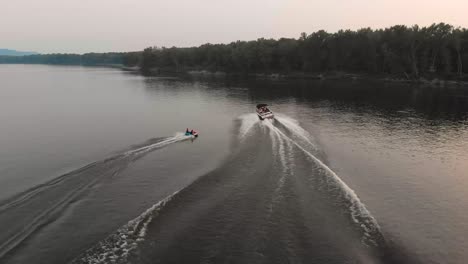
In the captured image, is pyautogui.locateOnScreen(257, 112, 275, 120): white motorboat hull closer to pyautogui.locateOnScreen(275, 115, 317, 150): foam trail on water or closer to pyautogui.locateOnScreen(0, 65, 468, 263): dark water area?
pyautogui.locateOnScreen(0, 65, 468, 263): dark water area

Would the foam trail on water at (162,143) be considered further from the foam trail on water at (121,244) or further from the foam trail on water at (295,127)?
the foam trail on water at (121,244)

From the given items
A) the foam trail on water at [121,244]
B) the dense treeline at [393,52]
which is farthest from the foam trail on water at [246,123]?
the dense treeline at [393,52]

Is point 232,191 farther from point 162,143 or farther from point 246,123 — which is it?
point 246,123

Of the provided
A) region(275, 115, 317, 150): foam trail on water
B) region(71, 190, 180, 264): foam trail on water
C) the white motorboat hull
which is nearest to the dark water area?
region(71, 190, 180, 264): foam trail on water

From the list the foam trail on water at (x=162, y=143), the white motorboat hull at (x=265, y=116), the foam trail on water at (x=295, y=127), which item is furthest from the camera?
the white motorboat hull at (x=265, y=116)

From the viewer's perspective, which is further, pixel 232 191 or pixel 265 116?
pixel 265 116

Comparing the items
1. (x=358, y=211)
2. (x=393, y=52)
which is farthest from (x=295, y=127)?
(x=393, y=52)

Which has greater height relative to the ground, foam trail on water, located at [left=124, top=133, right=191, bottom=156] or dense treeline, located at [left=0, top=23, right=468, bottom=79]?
dense treeline, located at [left=0, top=23, right=468, bottom=79]

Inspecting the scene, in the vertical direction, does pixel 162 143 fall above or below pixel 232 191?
above

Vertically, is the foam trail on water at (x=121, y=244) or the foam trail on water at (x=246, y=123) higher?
the foam trail on water at (x=246, y=123)
